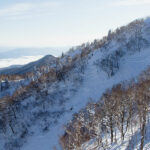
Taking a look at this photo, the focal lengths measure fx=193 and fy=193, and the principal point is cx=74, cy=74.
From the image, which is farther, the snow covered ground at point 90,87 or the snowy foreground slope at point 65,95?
the snowy foreground slope at point 65,95

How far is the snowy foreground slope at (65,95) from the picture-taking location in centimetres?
7981

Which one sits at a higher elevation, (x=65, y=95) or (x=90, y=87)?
(x=90, y=87)

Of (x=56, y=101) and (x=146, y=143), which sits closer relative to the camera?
(x=146, y=143)

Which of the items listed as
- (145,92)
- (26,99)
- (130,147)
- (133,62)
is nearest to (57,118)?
(26,99)

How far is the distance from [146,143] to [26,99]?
81411mm

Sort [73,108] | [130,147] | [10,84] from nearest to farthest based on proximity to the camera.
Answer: [130,147] → [73,108] → [10,84]

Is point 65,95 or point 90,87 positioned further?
point 90,87

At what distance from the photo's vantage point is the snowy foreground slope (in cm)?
7981

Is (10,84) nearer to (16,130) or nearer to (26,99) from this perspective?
(26,99)

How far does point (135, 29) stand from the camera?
190 metres

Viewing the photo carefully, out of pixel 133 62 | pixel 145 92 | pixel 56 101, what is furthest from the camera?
pixel 133 62

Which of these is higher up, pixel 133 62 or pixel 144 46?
pixel 144 46

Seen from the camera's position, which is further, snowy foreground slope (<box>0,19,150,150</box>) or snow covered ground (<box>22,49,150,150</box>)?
snowy foreground slope (<box>0,19,150,150</box>)

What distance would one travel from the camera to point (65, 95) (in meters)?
107
